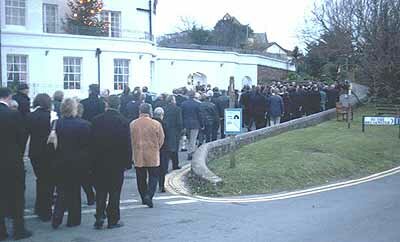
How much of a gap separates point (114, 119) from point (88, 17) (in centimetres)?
3126

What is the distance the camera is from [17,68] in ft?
117

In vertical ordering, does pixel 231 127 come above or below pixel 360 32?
below

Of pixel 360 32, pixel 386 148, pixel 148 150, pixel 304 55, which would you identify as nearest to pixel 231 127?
pixel 148 150

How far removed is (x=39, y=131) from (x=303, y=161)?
7376mm

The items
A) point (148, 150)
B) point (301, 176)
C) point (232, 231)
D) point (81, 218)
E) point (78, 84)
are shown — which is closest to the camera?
point (232, 231)

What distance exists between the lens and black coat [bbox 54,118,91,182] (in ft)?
29.3

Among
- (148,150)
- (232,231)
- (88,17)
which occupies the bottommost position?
(232,231)

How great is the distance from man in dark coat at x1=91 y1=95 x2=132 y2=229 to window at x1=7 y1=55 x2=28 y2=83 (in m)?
27.7

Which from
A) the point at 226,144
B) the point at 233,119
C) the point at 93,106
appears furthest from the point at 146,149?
the point at 226,144

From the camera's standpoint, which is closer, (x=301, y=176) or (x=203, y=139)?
(x=301, y=176)

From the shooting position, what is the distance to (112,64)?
3894 cm

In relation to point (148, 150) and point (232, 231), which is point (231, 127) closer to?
point (148, 150)

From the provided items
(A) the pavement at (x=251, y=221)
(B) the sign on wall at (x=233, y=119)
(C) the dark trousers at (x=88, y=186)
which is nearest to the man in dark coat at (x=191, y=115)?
(B) the sign on wall at (x=233, y=119)

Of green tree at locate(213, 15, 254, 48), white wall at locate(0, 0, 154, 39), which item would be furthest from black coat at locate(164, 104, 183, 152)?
green tree at locate(213, 15, 254, 48)
